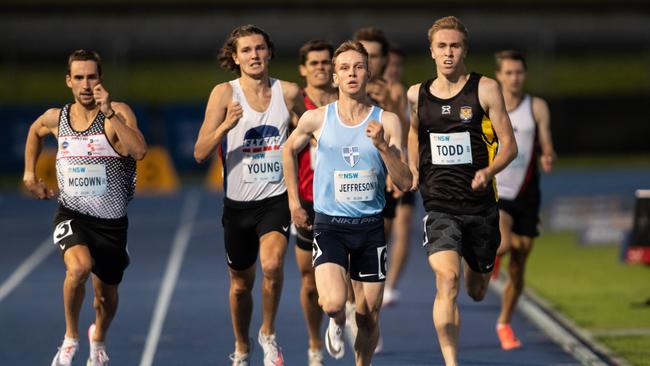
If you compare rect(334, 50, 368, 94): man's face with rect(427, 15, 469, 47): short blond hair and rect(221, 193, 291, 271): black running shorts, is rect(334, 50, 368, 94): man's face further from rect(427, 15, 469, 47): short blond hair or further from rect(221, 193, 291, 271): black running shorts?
rect(221, 193, 291, 271): black running shorts

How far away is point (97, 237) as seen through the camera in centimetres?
875

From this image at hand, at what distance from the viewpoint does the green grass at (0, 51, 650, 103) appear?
34375 mm

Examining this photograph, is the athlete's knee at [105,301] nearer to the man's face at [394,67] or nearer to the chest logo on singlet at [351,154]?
the chest logo on singlet at [351,154]

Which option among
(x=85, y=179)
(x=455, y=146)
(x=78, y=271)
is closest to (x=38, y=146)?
(x=85, y=179)

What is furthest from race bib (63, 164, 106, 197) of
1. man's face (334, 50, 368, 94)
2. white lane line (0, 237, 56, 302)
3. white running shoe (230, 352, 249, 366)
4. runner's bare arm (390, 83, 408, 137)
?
white lane line (0, 237, 56, 302)

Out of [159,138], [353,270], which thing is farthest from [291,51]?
[353,270]

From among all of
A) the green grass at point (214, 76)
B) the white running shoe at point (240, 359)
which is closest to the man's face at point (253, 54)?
the white running shoe at point (240, 359)

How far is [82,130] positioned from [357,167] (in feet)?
6.38

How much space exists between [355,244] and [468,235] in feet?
2.95

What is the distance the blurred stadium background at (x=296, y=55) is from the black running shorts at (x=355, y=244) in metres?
19.3

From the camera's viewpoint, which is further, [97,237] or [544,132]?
[544,132]

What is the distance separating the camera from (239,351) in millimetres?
8992

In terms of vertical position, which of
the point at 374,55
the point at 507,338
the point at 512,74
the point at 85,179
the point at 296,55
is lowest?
the point at 507,338

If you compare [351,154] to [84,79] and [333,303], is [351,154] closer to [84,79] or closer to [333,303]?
[333,303]
